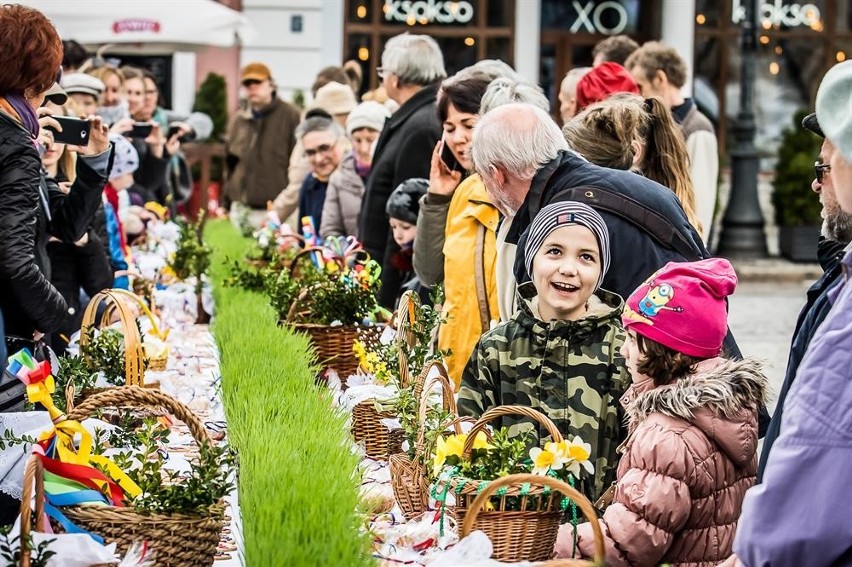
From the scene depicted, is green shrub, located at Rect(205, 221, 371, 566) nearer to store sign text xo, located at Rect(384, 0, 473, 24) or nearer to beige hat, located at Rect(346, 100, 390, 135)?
beige hat, located at Rect(346, 100, 390, 135)

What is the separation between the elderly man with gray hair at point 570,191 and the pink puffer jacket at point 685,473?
97 cm

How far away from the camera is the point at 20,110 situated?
4.49 metres

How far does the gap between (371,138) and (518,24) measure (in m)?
11.8

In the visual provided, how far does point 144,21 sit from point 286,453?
30.5ft

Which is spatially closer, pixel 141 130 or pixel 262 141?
pixel 141 130

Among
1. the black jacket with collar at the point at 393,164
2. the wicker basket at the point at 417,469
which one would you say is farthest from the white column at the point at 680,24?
the wicker basket at the point at 417,469

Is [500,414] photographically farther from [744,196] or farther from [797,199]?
[797,199]

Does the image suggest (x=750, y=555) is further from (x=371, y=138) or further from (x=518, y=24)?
(x=518, y=24)

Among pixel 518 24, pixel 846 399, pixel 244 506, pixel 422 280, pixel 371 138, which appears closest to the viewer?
pixel 846 399

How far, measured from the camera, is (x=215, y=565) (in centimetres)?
343

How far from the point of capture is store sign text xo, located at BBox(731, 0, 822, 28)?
20.2m

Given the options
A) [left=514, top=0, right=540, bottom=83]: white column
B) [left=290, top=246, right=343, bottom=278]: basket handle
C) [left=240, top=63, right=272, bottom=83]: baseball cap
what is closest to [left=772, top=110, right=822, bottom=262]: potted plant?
[left=514, top=0, right=540, bottom=83]: white column

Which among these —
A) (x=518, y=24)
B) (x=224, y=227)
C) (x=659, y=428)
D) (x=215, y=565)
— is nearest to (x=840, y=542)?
(x=659, y=428)

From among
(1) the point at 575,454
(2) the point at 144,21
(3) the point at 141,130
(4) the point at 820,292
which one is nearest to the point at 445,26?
(2) the point at 144,21
